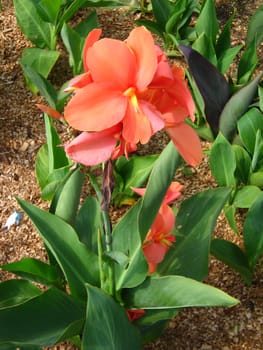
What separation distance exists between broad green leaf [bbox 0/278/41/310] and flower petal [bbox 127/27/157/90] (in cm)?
68

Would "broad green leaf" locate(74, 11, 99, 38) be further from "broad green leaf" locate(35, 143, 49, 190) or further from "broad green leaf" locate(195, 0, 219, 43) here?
"broad green leaf" locate(35, 143, 49, 190)

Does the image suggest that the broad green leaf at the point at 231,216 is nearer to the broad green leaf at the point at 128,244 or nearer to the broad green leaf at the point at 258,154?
the broad green leaf at the point at 258,154

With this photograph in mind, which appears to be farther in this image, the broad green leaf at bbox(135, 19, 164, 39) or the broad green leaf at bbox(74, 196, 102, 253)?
the broad green leaf at bbox(135, 19, 164, 39)

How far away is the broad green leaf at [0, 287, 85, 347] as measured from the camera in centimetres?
110

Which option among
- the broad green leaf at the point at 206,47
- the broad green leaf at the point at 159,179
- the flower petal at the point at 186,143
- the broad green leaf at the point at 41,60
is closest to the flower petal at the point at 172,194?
the broad green leaf at the point at 159,179

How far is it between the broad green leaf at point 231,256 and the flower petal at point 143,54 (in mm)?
719

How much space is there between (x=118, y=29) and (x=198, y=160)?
4.74 ft

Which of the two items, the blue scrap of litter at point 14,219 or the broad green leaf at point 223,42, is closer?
the blue scrap of litter at point 14,219

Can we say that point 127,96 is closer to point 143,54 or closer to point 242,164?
point 143,54

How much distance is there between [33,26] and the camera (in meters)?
2.07

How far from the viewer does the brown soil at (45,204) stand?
1.56 meters

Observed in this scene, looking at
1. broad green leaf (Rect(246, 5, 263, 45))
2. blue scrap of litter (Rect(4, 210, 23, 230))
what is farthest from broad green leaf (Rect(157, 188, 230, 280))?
broad green leaf (Rect(246, 5, 263, 45))

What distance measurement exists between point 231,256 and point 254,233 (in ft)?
0.28

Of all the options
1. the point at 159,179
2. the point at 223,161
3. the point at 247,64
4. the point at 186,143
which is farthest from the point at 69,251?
the point at 247,64
